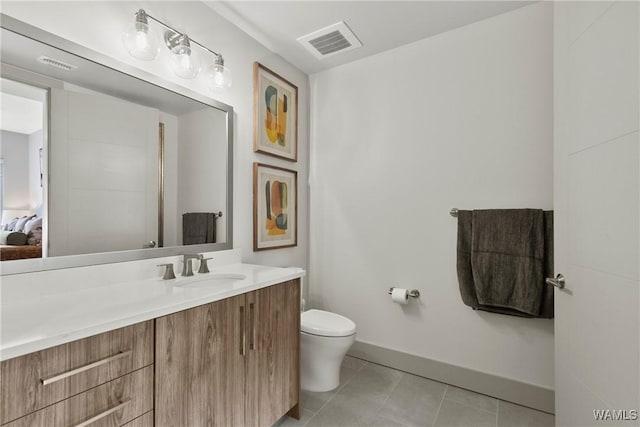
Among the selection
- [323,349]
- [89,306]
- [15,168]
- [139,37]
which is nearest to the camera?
[89,306]

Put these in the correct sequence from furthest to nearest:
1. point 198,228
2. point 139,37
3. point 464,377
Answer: point 464,377
point 198,228
point 139,37

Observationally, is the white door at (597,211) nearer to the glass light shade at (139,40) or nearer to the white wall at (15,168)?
the glass light shade at (139,40)

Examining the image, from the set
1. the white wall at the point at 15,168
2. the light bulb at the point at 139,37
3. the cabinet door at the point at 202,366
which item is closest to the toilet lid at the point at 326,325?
the cabinet door at the point at 202,366

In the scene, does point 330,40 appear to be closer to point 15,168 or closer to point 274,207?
point 274,207

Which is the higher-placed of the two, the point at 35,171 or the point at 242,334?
the point at 35,171

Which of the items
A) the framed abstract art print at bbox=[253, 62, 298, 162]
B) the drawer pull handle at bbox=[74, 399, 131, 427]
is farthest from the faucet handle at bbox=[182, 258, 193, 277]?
the framed abstract art print at bbox=[253, 62, 298, 162]

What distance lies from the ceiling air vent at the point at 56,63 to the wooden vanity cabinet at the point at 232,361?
1.12m

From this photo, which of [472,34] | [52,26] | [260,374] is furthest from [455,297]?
[52,26]

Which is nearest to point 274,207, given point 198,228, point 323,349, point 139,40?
point 198,228

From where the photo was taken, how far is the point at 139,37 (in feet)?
4.63

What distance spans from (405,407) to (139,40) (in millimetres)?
2433

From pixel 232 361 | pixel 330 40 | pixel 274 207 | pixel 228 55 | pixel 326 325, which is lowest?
pixel 326 325

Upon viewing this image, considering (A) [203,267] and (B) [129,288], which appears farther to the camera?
(A) [203,267]

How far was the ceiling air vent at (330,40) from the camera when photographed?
82.4 inches
